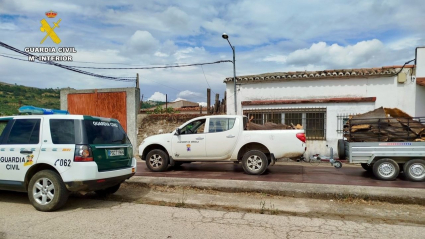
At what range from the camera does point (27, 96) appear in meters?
Result: 27.0

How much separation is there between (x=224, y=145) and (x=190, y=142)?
1041 millimetres

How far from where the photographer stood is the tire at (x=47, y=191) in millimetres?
5266

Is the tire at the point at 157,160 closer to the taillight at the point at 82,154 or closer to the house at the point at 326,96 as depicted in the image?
the taillight at the point at 82,154

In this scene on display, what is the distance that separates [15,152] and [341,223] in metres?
5.86

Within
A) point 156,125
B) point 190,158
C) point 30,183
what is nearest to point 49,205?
point 30,183

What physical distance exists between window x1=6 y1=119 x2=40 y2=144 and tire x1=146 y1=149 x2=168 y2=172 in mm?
4122

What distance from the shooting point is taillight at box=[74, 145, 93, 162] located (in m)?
5.21

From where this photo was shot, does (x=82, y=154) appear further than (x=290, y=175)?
No

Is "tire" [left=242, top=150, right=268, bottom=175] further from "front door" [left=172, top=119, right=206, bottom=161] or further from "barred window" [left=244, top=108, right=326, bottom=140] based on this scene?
"barred window" [left=244, top=108, right=326, bottom=140]

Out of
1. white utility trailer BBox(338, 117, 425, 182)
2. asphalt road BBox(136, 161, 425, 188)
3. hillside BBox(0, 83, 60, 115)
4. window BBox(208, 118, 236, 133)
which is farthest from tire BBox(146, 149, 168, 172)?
hillside BBox(0, 83, 60, 115)

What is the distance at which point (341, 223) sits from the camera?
4844 millimetres

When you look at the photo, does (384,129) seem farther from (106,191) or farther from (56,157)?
(56,157)

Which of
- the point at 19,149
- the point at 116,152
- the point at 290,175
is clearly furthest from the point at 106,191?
the point at 290,175

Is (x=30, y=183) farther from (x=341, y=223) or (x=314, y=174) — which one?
(x=314, y=174)
